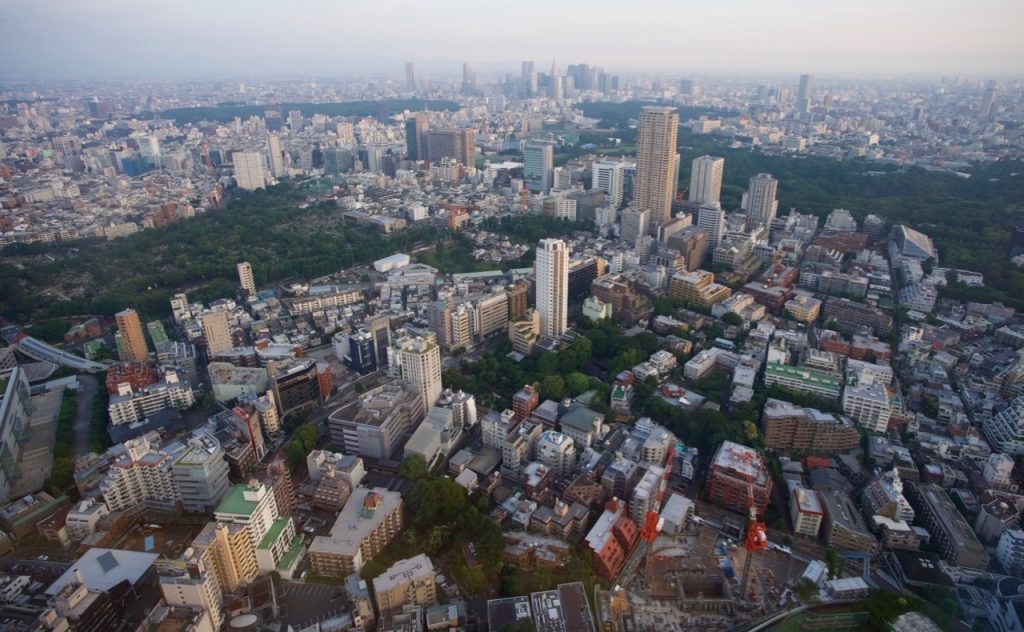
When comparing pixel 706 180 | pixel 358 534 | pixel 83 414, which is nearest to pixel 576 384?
pixel 358 534

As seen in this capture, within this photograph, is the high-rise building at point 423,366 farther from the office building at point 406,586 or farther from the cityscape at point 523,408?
the office building at point 406,586

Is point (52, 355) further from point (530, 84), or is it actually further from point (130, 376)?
point (530, 84)

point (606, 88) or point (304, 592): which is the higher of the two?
point (606, 88)

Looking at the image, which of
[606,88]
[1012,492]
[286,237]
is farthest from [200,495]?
[606,88]

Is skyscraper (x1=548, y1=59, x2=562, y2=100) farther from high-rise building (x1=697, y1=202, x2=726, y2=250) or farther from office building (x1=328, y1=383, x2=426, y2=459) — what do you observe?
office building (x1=328, y1=383, x2=426, y2=459)

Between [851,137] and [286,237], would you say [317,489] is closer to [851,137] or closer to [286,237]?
[286,237]

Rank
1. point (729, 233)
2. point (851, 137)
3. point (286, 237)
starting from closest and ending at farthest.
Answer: point (729, 233), point (286, 237), point (851, 137)

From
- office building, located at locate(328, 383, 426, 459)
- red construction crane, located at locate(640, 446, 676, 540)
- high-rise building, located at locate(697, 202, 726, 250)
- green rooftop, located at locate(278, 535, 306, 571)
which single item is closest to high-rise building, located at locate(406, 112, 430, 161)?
high-rise building, located at locate(697, 202, 726, 250)

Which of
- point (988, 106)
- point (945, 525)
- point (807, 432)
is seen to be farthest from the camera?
point (988, 106)
